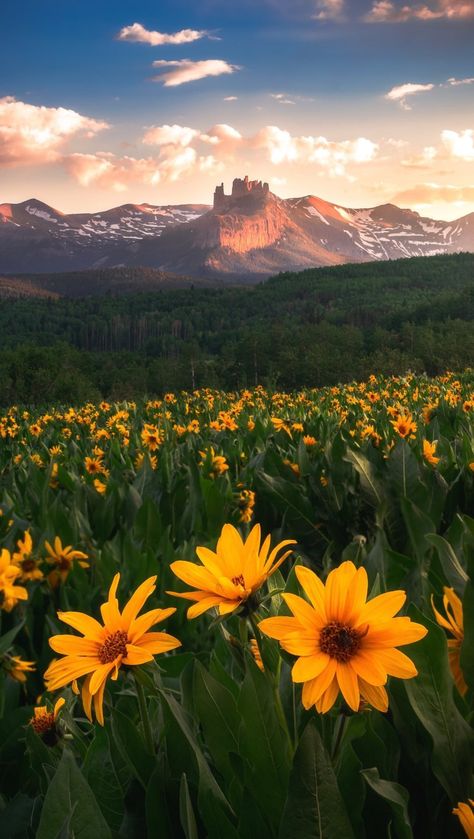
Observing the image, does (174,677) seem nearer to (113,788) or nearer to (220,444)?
(113,788)

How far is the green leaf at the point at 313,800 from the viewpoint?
0.60 meters

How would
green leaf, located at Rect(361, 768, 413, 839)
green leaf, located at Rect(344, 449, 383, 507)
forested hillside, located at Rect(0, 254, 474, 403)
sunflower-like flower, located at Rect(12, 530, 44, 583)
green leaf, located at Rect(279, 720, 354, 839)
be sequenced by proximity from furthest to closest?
forested hillside, located at Rect(0, 254, 474, 403) < green leaf, located at Rect(344, 449, 383, 507) < sunflower-like flower, located at Rect(12, 530, 44, 583) < green leaf, located at Rect(361, 768, 413, 839) < green leaf, located at Rect(279, 720, 354, 839)

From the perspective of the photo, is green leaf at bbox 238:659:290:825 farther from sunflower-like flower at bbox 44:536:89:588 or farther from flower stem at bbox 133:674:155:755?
sunflower-like flower at bbox 44:536:89:588

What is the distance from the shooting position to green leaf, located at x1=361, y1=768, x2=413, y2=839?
2.31 ft

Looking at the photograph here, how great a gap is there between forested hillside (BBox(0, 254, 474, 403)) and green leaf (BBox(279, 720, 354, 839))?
19.6m

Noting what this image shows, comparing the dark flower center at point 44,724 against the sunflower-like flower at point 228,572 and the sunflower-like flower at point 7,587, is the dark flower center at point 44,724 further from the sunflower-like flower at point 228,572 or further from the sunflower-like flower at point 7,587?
the sunflower-like flower at point 7,587

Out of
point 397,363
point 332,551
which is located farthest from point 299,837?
point 397,363

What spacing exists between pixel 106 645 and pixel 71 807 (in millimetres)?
173

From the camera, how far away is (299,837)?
2.10 ft

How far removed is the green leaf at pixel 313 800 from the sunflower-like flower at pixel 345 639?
0.04 m

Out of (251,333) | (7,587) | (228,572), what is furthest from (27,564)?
(251,333)

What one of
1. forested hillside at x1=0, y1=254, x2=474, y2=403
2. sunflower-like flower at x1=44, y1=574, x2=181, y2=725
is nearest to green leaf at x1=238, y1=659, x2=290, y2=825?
sunflower-like flower at x1=44, y1=574, x2=181, y2=725

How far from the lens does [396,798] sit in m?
0.71

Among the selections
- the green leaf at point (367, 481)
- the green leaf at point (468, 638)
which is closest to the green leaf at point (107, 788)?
the green leaf at point (468, 638)
